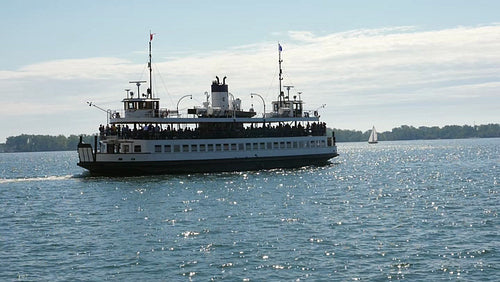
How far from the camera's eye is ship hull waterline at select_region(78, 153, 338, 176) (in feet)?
215

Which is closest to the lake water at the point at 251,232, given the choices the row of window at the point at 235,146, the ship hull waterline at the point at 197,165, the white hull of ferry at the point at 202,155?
the ship hull waterline at the point at 197,165

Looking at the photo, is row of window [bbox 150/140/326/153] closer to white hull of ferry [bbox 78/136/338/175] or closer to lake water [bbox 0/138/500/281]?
white hull of ferry [bbox 78/136/338/175]

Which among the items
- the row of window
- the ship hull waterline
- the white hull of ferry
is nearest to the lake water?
the ship hull waterline

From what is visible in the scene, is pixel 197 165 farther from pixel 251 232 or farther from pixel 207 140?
pixel 251 232

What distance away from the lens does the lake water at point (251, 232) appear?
1018 inches

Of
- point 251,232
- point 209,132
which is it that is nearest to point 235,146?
point 209,132

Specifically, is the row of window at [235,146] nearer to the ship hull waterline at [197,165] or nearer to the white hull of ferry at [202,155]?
the white hull of ferry at [202,155]

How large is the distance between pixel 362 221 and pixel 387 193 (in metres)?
17.1

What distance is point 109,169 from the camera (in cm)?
6544

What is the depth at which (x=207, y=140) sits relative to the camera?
71.1m

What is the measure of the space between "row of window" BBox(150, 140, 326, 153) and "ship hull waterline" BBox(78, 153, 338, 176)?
1.28m

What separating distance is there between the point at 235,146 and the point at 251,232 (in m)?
39.9

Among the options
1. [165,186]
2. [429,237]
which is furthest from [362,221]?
[165,186]

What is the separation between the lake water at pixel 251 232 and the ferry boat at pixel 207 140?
758 cm
